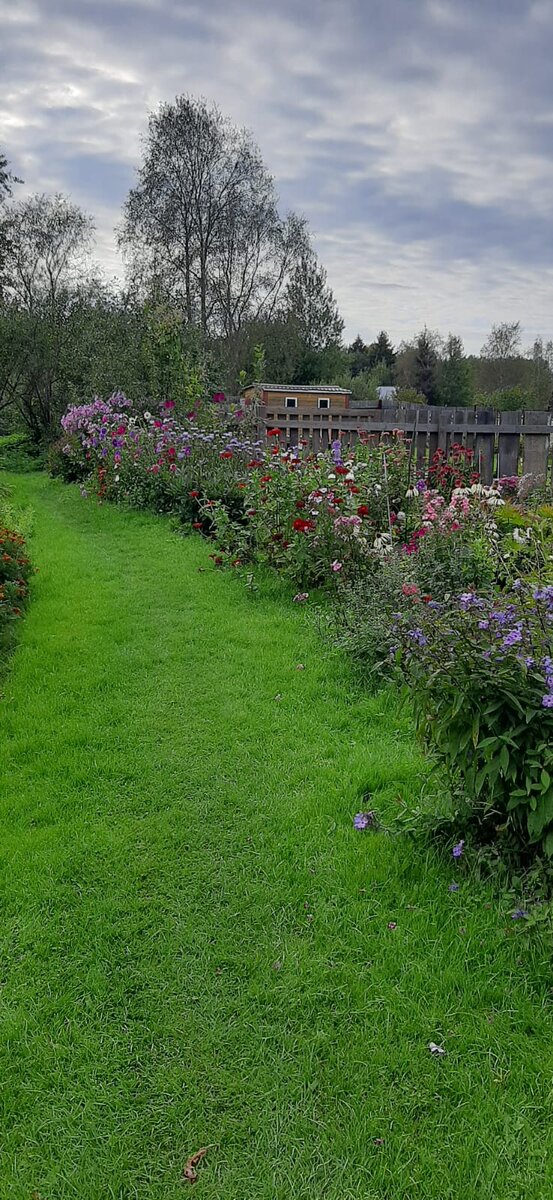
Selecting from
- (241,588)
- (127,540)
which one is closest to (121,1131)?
(241,588)

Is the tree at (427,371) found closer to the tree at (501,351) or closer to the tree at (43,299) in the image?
the tree at (501,351)

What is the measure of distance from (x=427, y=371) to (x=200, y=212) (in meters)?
15.9

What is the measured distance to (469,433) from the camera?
7.48 m

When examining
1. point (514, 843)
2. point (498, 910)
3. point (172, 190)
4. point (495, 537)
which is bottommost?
point (498, 910)

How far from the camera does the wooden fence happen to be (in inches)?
289

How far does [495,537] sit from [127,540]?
4398 millimetres

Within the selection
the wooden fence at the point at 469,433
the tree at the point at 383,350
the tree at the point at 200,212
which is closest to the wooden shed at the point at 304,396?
the tree at the point at 200,212

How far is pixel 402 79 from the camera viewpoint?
6.62 metres

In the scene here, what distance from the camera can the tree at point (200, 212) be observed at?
2538 cm

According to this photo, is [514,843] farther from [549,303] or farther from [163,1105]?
[549,303]

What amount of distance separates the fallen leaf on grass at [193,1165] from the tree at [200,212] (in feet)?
82.5

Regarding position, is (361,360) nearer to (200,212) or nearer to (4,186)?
(200,212)

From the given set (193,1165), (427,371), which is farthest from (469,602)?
(427,371)

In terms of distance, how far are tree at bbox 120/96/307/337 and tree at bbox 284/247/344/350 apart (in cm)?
237
